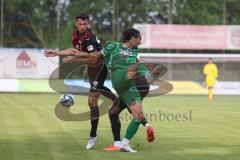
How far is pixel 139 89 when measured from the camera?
1055cm

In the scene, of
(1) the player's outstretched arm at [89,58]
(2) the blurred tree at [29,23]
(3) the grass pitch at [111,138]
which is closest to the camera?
(3) the grass pitch at [111,138]

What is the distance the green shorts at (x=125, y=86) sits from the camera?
34.0 feet

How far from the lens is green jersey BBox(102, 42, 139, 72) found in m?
10.2

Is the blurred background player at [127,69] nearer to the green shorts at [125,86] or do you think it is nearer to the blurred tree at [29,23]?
the green shorts at [125,86]

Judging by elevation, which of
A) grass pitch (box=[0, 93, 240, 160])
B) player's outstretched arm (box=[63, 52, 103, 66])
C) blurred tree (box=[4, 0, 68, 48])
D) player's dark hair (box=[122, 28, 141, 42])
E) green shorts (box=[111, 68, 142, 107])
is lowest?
blurred tree (box=[4, 0, 68, 48])

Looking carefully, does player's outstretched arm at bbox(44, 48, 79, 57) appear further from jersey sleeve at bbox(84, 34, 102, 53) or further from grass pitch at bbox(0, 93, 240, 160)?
grass pitch at bbox(0, 93, 240, 160)

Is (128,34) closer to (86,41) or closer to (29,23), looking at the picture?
(86,41)

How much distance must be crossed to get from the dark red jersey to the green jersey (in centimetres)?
43

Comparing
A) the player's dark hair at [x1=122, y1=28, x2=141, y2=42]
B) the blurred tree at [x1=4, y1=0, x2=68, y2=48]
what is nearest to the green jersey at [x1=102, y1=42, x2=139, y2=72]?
the player's dark hair at [x1=122, y1=28, x2=141, y2=42]

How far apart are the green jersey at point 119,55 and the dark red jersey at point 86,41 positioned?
43 cm

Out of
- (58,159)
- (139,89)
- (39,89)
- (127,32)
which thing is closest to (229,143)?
(139,89)

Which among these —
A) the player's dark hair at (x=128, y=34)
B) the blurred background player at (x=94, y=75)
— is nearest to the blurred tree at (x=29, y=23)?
the blurred background player at (x=94, y=75)

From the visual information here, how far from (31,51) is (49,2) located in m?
28.3

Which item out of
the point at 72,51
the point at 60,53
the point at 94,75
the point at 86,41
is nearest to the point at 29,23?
the point at 94,75
